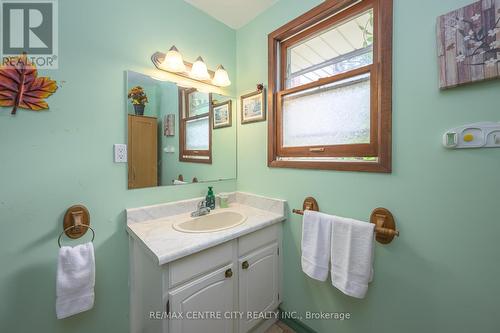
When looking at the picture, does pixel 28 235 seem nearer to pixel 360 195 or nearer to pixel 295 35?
pixel 360 195

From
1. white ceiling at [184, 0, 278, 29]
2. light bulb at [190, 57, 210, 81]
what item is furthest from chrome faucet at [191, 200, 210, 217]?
white ceiling at [184, 0, 278, 29]

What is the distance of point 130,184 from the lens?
122 centimetres

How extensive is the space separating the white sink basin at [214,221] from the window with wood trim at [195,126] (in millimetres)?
451

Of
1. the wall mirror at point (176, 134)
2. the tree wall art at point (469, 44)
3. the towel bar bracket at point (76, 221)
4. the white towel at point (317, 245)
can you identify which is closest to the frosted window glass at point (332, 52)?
the tree wall art at point (469, 44)

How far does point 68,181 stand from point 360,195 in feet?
5.27

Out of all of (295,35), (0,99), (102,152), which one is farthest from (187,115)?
(295,35)

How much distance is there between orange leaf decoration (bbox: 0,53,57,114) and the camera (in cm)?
89

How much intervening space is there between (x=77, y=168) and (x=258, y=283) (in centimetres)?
129

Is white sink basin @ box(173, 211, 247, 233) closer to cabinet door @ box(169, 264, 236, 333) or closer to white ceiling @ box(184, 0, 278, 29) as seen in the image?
cabinet door @ box(169, 264, 236, 333)

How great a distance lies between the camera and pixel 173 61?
1299 millimetres

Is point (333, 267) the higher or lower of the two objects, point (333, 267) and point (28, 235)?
the lower

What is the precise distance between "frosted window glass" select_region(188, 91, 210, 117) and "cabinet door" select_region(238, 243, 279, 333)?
1140 mm

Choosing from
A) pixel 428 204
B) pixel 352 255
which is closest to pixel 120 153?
pixel 352 255

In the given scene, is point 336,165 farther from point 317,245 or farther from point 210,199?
point 210,199
